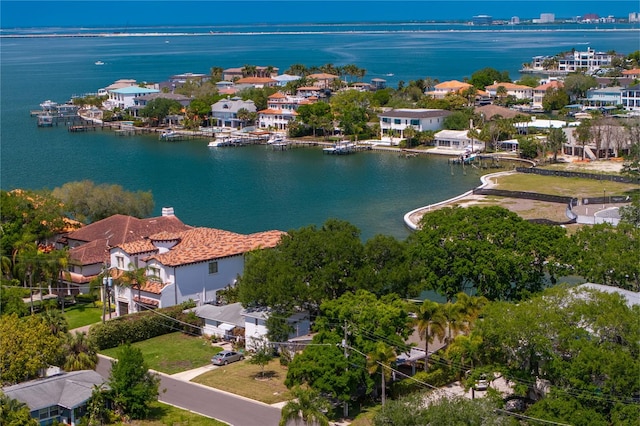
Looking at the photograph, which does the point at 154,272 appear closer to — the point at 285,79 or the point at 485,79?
the point at 485,79

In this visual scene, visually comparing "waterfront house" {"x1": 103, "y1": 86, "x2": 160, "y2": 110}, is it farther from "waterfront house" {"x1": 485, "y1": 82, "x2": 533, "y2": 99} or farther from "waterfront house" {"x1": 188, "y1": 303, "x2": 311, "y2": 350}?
"waterfront house" {"x1": 188, "y1": 303, "x2": 311, "y2": 350}

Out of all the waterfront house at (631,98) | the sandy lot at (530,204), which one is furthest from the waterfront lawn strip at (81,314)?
the waterfront house at (631,98)

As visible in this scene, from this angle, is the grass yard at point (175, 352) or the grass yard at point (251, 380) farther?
the grass yard at point (175, 352)

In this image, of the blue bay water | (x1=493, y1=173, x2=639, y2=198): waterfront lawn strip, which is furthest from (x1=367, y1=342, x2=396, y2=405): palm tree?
(x1=493, y1=173, x2=639, y2=198): waterfront lawn strip

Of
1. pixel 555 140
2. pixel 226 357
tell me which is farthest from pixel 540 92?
pixel 226 357

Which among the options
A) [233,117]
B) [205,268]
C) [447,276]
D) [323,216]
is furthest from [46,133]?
[447,276]

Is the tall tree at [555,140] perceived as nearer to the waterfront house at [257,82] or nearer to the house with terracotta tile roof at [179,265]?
the house with terracotta tile roof at [179,265]
